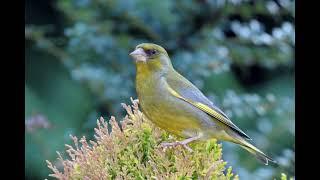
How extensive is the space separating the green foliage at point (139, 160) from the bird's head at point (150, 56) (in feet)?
0.77

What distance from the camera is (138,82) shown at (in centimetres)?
283

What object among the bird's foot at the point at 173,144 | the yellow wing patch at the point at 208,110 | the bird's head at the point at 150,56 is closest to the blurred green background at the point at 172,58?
the yellow wing patch at the point at 208,110

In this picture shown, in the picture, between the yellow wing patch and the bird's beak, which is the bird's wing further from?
the bird's beak

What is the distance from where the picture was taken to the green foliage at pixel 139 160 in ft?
8.29

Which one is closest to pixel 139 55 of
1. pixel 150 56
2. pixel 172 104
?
pixel 150 56

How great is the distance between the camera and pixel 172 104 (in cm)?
280

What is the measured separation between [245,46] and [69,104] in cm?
123

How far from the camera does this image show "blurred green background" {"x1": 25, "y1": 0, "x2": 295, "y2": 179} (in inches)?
173

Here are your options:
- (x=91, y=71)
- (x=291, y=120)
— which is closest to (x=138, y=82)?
(x=91, y=71)

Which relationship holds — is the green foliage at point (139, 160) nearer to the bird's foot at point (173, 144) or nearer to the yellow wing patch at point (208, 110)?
the bird's foot at point (173, 144)

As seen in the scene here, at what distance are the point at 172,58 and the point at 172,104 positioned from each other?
1.64 m
